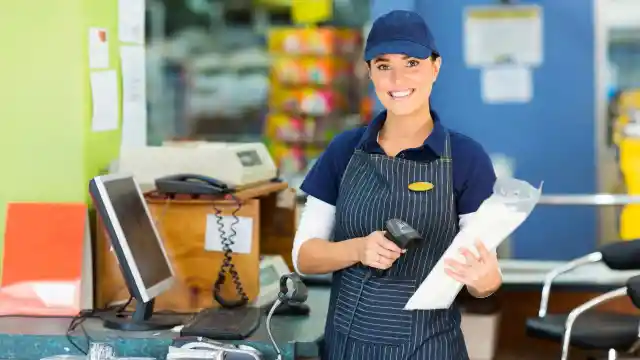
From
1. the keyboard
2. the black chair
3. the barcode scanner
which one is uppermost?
the barcode scanner

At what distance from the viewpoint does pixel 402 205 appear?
2383mm

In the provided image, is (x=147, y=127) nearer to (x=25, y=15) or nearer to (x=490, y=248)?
(x=25, y=15)

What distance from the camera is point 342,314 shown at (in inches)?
96.3

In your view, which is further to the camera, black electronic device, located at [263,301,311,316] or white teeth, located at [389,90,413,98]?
black electronic device, located at [263,301,311,316]

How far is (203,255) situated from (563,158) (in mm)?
2661

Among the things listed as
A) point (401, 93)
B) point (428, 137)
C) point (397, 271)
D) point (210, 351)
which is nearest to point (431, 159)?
point (428, 137)

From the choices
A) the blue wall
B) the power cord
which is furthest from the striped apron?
the blue wall

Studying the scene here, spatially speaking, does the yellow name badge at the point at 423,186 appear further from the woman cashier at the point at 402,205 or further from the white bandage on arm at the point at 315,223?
the white bandage on arm at the point at 315,223

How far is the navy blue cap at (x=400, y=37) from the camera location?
2.33 meters

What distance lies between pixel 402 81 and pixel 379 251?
0.42 metres

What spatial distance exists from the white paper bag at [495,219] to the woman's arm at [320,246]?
8.8 inches

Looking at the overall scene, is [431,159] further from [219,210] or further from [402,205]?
[219,210]

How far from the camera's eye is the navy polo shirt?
7.80 ft

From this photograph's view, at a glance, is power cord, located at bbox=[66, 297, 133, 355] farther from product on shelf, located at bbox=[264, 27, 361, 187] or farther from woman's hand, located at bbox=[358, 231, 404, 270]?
product on shelf, located at bbox=[264, 27, 361, 187]
